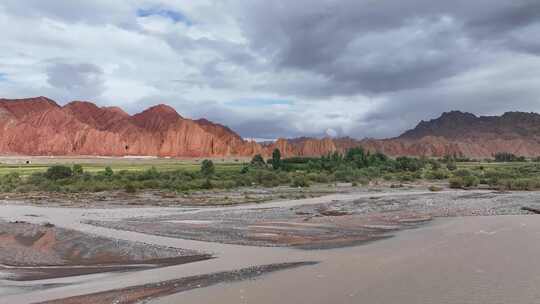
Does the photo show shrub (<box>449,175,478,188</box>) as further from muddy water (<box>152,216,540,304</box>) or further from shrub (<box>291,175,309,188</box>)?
muddy water (<box>152,216,540,304</box>)

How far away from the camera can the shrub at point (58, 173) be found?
2386 inches

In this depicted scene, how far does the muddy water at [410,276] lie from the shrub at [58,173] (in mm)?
51233

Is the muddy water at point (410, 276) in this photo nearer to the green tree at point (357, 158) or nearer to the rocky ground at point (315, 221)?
the rocky ground at point (315, 221)

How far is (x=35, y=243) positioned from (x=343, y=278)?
12.7 m

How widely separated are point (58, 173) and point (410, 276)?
56402 mm

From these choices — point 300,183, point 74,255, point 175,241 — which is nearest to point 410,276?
point 175,241

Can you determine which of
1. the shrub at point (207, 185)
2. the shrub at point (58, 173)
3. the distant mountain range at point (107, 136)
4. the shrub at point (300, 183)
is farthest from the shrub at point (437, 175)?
the distant mountain range at point (107, 136)

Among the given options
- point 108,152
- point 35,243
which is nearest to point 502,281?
point 35,243

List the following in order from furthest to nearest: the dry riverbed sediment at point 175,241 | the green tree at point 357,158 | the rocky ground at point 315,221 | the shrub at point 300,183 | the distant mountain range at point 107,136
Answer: the distant mountain range at point 107,136, the green tree at point 357,158, the shrub at point 300,183, the rocky ground at point 315,221, the dry riverbed sediment at point 175,241

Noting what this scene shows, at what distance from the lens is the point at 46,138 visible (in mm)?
170500

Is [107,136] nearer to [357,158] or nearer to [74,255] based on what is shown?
[357,158]

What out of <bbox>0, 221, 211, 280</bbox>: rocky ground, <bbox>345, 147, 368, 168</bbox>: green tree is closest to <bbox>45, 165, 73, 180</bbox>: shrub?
<bbox>0, 221, 211, 280</bbox>: rocky ground

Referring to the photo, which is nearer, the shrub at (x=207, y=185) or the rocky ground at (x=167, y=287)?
the rocky ground at (x=167, y=287)

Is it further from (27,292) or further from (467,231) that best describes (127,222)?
(467,231)
